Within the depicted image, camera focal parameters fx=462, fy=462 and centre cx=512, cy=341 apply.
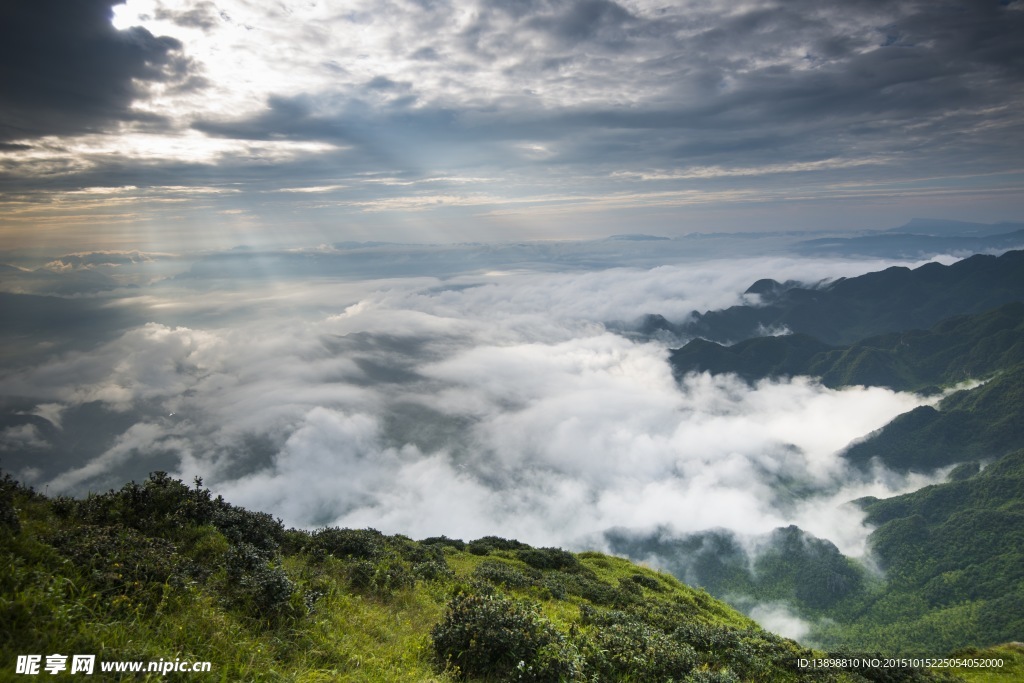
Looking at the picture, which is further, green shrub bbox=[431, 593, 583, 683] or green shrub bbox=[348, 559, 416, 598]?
green shrub bbox=[348, 559, 416, 598]

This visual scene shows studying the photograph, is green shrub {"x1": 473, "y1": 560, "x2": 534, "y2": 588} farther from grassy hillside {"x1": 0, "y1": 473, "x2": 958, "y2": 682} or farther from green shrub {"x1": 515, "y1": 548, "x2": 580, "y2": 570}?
green shrub {"x1": 515, "y1": 548, "x2": 580, "y2": 570}

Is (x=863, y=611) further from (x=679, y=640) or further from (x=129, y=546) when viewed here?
(x=129, y=546)

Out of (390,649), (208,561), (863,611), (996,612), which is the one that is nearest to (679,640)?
(390,649)

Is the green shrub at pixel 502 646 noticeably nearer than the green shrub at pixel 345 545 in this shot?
Yes

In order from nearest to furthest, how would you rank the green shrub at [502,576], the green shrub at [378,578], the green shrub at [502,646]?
the green shrub at [502,646]
the green shrub at [378,578]
the green shrub at [502,576]

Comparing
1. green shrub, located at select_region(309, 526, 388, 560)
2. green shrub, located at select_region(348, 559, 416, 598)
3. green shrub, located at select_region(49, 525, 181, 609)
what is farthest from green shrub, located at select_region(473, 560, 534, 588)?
green shrub, located at select_region(49, 525, 181, 609)

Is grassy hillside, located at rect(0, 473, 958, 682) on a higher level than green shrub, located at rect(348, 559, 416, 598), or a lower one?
higher

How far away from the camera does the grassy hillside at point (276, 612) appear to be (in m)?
6.89

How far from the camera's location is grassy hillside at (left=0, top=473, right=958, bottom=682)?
689 cm

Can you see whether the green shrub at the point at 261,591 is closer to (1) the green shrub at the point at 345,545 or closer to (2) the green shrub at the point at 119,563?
(2) the green shrub at the point at 119,563

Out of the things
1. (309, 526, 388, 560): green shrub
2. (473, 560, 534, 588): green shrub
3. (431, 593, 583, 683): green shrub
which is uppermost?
(431, 593, 583, 683): green shrub

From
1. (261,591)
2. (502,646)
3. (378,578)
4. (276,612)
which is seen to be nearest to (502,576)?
(378,578)

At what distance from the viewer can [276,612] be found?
29.7 feet

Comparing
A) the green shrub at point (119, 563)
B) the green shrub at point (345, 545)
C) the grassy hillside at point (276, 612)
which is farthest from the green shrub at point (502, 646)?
the green shrub at point (345, 545)
